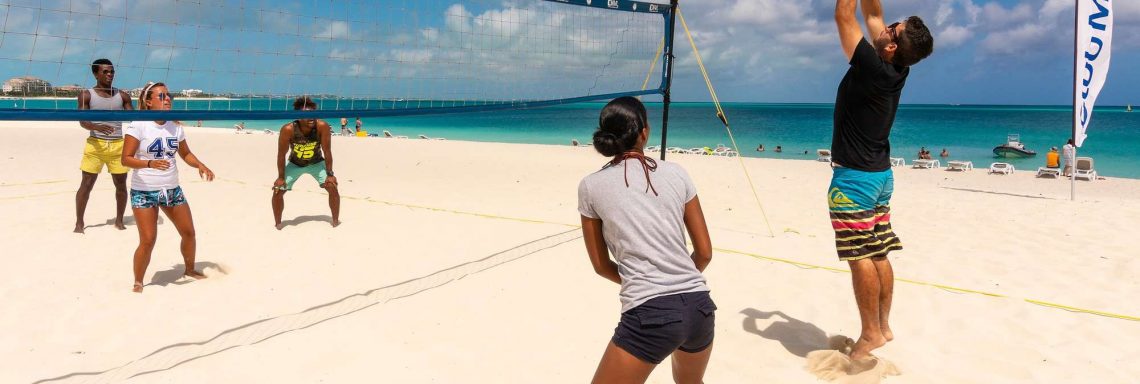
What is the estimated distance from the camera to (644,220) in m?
1.74

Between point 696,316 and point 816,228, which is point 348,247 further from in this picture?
point 816,228

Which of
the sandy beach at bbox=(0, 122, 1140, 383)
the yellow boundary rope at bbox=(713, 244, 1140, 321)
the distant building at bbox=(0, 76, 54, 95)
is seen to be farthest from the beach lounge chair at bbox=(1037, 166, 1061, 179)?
the distant building at bbox=(0, 76, 54, 95)

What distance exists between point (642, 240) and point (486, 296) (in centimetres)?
225

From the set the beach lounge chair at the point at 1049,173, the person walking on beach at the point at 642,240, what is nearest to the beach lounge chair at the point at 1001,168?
the beach lounge chair at the point at 1049,173

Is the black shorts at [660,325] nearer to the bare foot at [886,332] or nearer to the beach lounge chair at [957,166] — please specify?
the bare foot at [886,332]

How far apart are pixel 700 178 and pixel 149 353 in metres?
9.22

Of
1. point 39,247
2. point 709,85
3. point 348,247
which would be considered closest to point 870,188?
point 709,85

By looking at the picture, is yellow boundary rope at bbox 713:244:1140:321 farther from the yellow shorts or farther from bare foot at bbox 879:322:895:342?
the yellow shorts

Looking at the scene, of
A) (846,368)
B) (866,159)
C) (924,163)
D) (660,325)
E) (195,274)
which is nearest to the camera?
(660,325)

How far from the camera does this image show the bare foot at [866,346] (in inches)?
110

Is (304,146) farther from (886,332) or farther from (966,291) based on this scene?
(966,291)

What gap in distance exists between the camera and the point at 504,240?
5.33m

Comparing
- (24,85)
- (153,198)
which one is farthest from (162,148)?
(24,85)

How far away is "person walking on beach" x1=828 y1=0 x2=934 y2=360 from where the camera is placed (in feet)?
8.61
